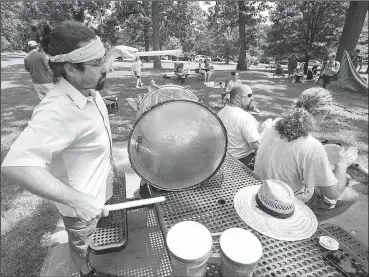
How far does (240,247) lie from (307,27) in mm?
31078

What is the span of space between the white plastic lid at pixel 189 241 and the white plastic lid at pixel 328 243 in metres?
0.73

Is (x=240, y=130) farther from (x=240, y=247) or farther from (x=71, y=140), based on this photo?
(x=71, y=140)

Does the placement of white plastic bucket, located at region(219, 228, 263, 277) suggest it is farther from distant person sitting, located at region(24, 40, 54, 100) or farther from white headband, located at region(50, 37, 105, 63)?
distant person sitting, located at region(24, 40, 54, 100)

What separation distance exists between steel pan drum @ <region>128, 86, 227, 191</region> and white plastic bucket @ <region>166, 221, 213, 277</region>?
0.55 m

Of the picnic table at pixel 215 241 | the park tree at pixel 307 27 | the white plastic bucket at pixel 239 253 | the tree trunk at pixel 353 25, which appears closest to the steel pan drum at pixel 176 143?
the picnic table at pixel 215 241

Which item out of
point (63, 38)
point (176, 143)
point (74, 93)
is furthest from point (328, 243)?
point (63, 38)

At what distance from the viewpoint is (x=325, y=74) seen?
11.7m

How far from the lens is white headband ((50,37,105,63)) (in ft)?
4.69

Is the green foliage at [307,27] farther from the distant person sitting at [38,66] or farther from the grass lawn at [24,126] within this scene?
the distant person sitting at [38,66]

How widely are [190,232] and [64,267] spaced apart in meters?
1.86

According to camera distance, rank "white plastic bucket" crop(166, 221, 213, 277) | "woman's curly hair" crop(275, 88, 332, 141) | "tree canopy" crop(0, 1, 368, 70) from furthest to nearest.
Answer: "tree canopy" crop(0, 1, 368, 70)
"woman's curly hair" crop(275, 88, 332, 141)
"white plastic bucket" crop(166, 221, 213, 277)

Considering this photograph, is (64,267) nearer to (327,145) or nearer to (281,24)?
(327,145)

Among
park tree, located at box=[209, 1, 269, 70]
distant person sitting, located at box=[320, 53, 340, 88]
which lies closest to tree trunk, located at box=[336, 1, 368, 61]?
distant person sitting, located at box=[320, 53, 340, 88]

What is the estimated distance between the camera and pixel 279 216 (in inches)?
59.4
